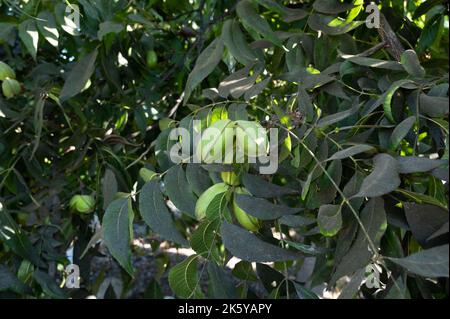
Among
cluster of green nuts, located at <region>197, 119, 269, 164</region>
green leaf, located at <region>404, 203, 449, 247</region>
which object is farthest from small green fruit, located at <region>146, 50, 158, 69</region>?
green leaf, located at <region>404, 203, 449, 247</region>

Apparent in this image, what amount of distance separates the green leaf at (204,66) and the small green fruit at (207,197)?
175 millimetres

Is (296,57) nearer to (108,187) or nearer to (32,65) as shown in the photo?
(108,187)

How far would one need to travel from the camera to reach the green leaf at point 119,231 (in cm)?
73

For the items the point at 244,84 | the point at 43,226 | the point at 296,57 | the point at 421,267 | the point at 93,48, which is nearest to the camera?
the point at 421,267

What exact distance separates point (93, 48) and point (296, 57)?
17.5 inches

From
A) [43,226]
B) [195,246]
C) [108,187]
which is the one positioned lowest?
[43,226]

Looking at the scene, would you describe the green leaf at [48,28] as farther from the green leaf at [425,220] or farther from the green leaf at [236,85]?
the green leaf at [425,220]

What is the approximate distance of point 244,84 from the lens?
2.94ft

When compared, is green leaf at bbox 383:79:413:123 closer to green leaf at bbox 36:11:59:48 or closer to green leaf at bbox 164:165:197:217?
green leaf at bbox 164:165:197:217

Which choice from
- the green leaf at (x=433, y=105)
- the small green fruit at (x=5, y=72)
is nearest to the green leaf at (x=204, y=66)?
the green leaf at (x=433, y=105)

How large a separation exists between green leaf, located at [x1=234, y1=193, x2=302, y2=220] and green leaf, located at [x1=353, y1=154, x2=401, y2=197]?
0.13 m

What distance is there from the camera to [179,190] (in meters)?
0.84

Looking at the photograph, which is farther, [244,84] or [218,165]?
[244,84]
